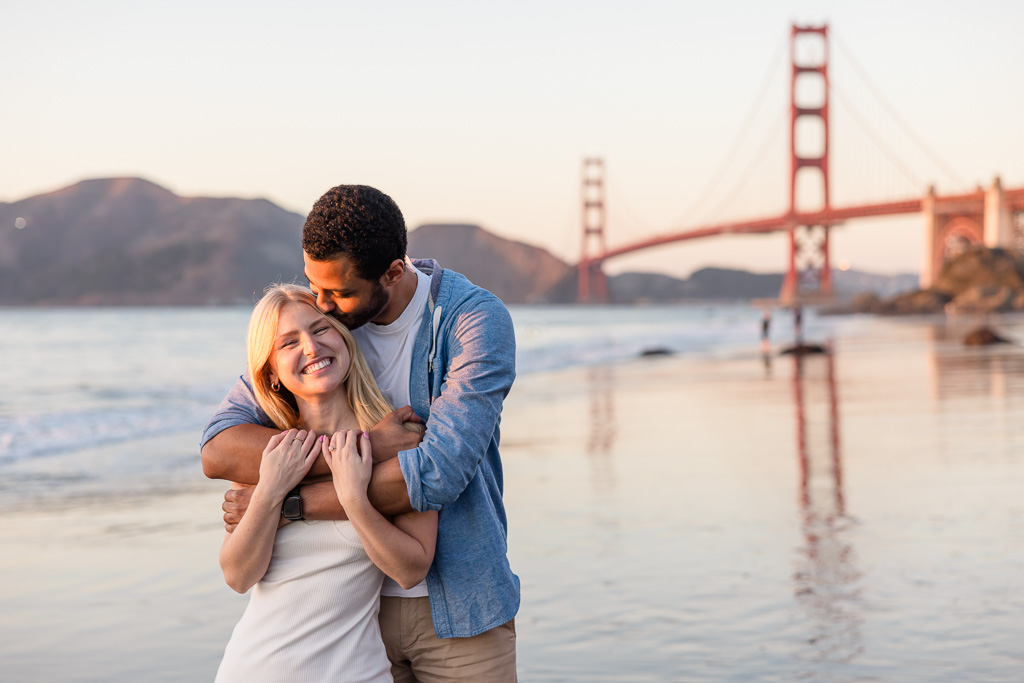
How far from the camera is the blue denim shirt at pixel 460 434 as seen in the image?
135cm

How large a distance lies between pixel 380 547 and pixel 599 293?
61917 millimetres

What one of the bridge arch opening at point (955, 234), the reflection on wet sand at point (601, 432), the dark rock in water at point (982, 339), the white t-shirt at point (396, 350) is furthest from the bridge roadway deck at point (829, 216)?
the white t-shirt at point (396, 350)

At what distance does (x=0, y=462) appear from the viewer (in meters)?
6.87

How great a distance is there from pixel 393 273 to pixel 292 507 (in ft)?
1.09

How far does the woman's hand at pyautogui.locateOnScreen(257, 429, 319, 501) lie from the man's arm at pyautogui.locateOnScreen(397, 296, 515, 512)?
0.13 m

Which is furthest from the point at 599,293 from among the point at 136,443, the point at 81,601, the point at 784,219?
the point at 81,601

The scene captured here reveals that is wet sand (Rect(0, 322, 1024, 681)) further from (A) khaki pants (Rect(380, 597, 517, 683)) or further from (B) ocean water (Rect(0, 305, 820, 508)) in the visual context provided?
(A) khaki pants (Rect(380, 597, 517, 683))

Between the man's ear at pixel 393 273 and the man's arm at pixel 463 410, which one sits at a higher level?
the man's ear at pixel 393 273

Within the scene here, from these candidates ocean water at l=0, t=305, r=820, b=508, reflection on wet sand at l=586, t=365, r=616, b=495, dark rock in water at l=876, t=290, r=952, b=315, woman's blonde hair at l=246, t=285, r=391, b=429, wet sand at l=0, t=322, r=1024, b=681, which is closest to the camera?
woman's blonde hair at l=246, t=285, r=391, b=429

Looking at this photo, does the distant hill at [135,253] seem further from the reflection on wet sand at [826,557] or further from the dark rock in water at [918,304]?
the reflection on wet sand at [826,557]

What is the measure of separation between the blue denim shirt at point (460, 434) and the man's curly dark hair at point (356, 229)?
14 centimetres

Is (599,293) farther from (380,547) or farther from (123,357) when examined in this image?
(380,547)

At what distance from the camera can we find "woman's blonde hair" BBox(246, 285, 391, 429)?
1430 mm

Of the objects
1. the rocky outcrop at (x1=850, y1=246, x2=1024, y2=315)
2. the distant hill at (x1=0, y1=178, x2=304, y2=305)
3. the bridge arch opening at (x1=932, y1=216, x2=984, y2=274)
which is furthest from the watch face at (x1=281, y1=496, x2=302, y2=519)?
the distant hill at (x1=0, y1=178, x2=304, y2=305)
